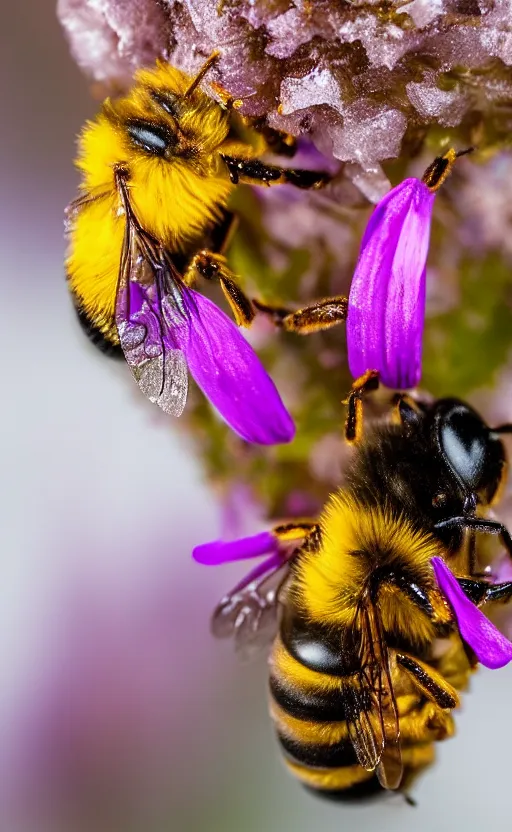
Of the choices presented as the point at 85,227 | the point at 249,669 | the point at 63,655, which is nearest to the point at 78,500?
the point at 63,655

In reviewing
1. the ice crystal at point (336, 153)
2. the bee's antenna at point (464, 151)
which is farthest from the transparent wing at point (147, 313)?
the bee's antenna at point (464, 151)

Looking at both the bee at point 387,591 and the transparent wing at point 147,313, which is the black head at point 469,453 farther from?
the transparent wing at point 147,313

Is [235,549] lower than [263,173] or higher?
lower

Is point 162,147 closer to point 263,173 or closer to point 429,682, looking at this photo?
point 263,173

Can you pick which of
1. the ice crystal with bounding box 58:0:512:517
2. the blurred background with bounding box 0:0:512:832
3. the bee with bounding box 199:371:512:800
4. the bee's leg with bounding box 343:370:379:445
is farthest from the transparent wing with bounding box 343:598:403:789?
the blurred background with bounding box 0:0:512:832

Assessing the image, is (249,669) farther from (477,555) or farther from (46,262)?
(477,555)

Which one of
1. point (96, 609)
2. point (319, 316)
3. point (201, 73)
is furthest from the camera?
point (96, 609)

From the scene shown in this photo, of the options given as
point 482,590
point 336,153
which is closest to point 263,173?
point 336,153
